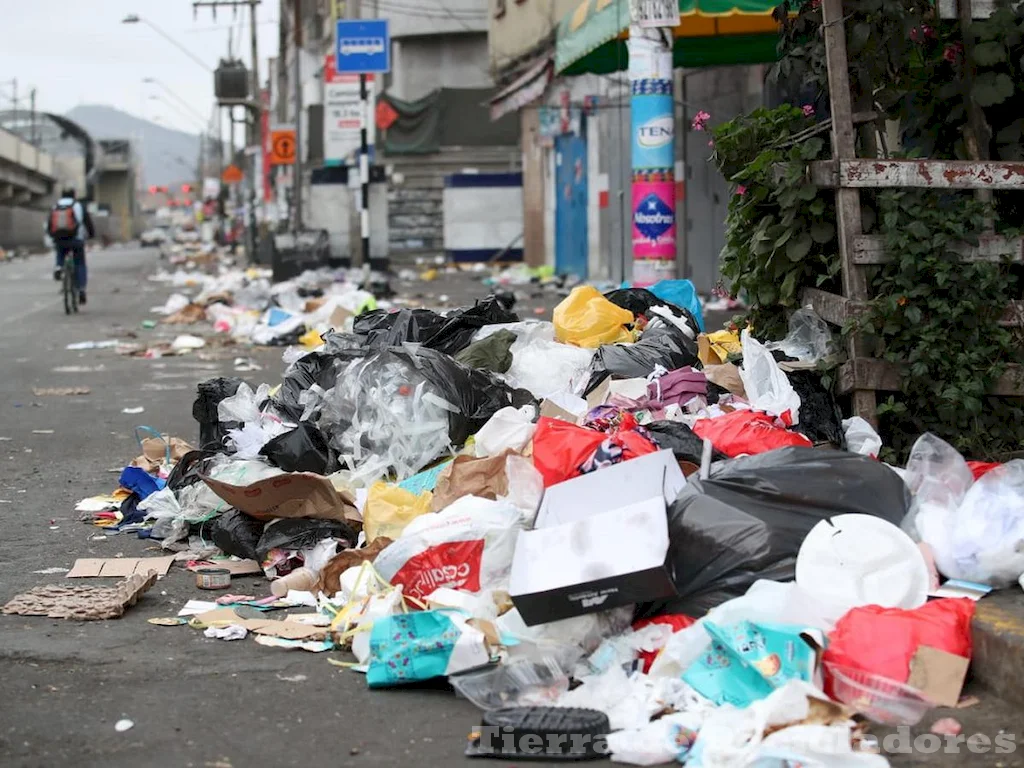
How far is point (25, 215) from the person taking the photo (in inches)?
2500

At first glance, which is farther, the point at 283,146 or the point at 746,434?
the point at 283,146

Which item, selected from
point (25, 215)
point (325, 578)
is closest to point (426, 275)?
point (325, 578)

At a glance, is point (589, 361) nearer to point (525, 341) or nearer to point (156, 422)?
point (525, 341)

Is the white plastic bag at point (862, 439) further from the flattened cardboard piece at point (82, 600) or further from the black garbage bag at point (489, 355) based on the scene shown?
the flattened cardboard piece at point (82, 600)

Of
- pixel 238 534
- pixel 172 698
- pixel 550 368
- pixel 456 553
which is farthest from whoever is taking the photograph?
pixel 550 368

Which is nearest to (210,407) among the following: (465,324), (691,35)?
(465,324)

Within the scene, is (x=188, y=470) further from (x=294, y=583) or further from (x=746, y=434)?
(x=746, y=434)

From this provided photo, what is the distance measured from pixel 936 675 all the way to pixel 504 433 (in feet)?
7.87

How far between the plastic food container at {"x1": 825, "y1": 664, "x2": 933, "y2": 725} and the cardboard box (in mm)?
552

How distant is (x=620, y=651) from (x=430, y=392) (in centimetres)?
232

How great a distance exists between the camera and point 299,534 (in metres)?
5.32

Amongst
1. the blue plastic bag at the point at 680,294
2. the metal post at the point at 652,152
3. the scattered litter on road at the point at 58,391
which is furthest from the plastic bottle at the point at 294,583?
the scattered litter on road at the point at 58,391

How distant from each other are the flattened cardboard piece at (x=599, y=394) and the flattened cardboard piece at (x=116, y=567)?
1.94 metres

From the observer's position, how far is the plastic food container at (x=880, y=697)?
355 centimetres
